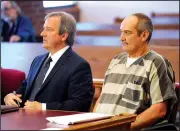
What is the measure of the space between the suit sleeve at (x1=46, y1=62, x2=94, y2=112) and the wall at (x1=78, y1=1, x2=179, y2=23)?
5138 mm

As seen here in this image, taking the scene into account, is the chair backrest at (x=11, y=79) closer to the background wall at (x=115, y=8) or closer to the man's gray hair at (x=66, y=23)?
the man's gray hair at (x=66, y=23)

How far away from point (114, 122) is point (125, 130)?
12cm

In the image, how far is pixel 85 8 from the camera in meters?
8.37

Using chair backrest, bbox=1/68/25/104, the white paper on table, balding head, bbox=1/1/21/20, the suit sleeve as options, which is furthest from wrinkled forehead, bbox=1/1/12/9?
the white paper on table

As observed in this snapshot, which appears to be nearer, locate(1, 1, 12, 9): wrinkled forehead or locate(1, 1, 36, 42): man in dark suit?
locate(1, 1, 36, 42): man in dark suit

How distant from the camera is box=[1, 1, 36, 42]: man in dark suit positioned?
197 inches

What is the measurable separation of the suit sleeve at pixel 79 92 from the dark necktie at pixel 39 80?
211mm

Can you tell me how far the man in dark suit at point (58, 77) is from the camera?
8.78 feet

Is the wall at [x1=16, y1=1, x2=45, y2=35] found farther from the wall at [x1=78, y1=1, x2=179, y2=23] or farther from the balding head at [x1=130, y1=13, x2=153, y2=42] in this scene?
the balding head at [x1=130, y1=13, x2=153, y2=42]

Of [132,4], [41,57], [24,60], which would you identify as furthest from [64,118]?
[132,4]

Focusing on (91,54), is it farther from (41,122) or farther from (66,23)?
(41,122)

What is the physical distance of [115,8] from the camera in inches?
322

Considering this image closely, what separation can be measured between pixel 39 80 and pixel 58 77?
0.56 ft

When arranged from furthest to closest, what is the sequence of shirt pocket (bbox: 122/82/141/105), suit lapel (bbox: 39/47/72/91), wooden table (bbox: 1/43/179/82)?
wooden table (bbox: 1/43/179/82)
suit lapel (bbox: 39/47/72/91)
shirt pocket (bbox: 122/82/141/105)
